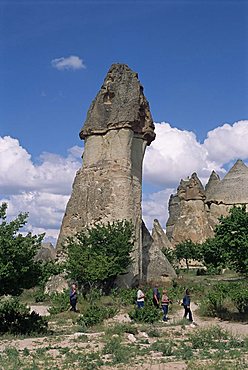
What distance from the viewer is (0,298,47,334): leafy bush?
13.9 meters

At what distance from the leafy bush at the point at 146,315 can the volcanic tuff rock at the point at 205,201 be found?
2835cm

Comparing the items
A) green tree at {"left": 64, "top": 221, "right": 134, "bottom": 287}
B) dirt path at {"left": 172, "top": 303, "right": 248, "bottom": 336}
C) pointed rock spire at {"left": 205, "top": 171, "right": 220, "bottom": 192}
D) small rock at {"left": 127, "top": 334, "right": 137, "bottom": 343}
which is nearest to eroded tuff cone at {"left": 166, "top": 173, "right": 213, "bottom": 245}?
pointed rock spire at {"left": 205, "top": 171, "right": 220, "bottom": 192}

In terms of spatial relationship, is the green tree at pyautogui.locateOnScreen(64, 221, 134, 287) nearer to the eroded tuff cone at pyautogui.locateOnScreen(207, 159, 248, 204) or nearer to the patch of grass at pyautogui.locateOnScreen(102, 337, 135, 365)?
the patch of grass at pyautogui.locateOnScreen(102, 337, 135, 365)

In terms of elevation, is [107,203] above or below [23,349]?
above

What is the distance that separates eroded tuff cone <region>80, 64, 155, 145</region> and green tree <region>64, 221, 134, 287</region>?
5.59 metres

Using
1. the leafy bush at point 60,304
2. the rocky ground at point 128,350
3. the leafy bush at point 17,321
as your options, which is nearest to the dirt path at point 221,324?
the rocky ground at point 128,350

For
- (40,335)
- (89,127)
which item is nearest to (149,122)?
(89,127)

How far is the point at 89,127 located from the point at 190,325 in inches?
594

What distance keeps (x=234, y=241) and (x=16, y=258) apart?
7.34 m

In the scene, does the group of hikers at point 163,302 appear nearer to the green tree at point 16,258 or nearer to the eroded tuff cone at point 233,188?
the green tree at point 16,258

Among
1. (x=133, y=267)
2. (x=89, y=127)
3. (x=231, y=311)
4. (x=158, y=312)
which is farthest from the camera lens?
(x=89, y=127)

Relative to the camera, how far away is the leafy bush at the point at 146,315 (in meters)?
16.5

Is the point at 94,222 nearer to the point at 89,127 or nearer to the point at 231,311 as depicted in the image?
the point at 89,127

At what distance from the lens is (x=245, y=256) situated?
54.4ft
